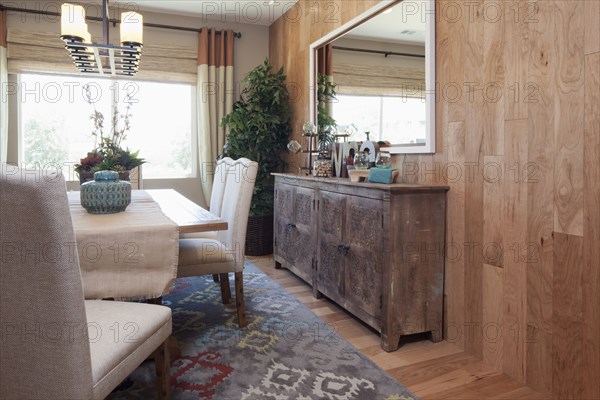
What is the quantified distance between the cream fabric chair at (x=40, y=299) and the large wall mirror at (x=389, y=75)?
6.51ft

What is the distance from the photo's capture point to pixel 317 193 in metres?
3.10

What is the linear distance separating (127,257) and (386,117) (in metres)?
→ 1.84

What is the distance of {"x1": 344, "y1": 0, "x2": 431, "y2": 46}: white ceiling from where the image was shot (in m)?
2.58

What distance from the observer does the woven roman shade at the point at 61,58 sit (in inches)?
171

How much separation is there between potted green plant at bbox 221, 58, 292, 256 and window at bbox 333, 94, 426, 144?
1.16 meters

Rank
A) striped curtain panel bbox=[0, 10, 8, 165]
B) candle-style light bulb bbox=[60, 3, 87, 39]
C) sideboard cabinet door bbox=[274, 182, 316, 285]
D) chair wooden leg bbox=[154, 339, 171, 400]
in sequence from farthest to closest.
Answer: striped curtain panel bbox=[0, 10, 8, 165] → sideboard cabinet door bbox=[274, 182, 316, 285] → candle-style light bulb bbox=[60, 3, 87, 39] → chair wooden leg bbox=[154, 339, 171, 400]

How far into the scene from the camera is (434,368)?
7.00 feet

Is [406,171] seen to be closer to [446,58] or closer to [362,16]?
[446,58]

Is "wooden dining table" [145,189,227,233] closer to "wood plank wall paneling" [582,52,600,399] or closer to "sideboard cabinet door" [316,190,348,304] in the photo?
"sideboard cabinet door" [316,190,348,304]

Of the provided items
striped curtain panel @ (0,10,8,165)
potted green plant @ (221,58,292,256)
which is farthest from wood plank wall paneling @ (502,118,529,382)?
striped curtain panel @ (0,10,8,165)

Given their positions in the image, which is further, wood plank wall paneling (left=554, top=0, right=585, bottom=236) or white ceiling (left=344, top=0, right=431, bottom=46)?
white ceiling (left=344, top=0, right=431, bottom=46)

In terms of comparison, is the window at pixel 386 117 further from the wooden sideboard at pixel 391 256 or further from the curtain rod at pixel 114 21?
the curtain rod at pixel 114 21

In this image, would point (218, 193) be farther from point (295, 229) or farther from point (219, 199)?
point (295, 229)

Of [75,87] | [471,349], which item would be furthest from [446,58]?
[75,87]
